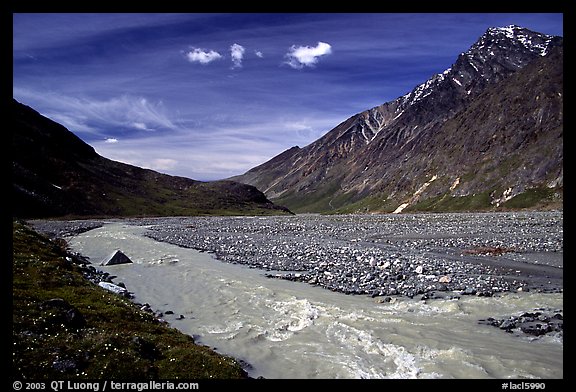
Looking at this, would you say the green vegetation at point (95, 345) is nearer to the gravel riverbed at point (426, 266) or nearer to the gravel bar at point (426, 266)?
the gravel riverbed at point (426, 266)

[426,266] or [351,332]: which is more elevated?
[426,266]

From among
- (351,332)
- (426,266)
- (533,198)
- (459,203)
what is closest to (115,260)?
(351,332)

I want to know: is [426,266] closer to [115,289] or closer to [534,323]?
[534,323]

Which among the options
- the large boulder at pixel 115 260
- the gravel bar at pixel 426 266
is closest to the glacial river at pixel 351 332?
the gravel bar at pixel 426 266

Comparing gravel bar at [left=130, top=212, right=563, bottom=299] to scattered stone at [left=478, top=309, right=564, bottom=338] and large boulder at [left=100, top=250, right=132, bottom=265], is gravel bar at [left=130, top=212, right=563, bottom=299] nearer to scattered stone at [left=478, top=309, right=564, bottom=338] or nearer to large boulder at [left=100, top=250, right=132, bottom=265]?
scattered stone at [left=478, top=309, right=564, bottom=338]

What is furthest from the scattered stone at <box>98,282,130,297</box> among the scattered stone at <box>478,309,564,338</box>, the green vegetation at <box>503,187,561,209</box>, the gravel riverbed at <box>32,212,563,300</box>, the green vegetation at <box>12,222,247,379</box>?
the green vegetation at <box>503,187,561,209</box>
